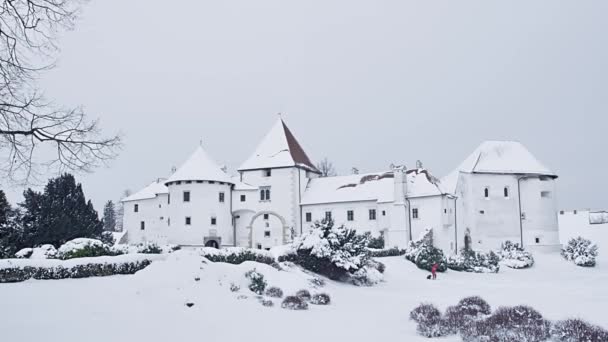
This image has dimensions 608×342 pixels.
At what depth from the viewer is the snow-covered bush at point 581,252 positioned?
38.4 metres

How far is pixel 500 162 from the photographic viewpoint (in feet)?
148

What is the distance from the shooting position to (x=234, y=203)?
42.5 metres

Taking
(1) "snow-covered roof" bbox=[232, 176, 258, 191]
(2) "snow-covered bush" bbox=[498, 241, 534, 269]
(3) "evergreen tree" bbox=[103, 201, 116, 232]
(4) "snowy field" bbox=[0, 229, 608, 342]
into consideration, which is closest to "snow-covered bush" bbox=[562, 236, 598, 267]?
(2) "snow-covered bush" bbox=[498, 241, 534, 269]

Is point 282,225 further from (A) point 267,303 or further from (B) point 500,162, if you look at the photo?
(A) point 267,303

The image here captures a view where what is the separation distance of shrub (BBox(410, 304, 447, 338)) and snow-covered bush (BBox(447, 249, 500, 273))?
21985mm

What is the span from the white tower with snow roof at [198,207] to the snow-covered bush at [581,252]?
26.0 metres

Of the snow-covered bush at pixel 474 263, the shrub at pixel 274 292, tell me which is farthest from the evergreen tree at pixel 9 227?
the snow-covered bush at pixel 474 263

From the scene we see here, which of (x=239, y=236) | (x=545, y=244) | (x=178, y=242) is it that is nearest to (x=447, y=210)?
(x=545, y=244)

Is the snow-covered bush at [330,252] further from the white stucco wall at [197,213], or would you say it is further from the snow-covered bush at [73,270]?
the white stucco wall at [197,213]

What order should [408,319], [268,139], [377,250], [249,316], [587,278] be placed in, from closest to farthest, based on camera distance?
[249,316] < [408,319] < [587,278] < [377,250] < [268,139]

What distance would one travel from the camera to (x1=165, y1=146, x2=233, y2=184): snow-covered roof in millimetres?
40500

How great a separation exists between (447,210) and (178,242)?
2032 cm

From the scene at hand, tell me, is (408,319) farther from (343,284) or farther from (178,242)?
(178,242)

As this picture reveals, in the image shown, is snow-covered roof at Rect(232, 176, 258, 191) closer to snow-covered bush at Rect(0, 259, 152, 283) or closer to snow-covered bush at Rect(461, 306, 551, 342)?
snow-covered bush at Rect(0, 259, 152, 283)
